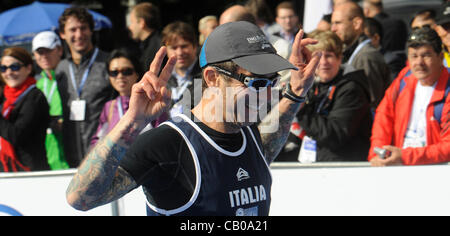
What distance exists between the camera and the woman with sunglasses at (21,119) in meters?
5.16

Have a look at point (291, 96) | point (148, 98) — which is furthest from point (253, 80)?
point (291, 96)

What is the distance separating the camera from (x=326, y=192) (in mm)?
4059

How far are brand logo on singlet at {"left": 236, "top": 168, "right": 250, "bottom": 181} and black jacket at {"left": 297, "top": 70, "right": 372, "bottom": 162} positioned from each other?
2.03 meters

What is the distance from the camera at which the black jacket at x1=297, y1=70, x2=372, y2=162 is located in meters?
4.48

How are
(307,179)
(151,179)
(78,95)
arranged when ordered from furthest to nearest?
1. (78,95)
2. (307,179)
3. (151,179)

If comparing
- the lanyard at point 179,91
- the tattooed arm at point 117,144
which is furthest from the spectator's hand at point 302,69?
the lanyard at point 179,91

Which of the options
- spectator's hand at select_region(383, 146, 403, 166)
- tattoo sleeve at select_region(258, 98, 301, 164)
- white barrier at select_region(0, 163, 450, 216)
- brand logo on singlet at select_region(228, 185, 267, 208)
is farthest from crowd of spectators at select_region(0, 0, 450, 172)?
brand logo on singlet at select_region(228, 185, 267, 208)

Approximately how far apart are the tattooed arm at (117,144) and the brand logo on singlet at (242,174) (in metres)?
0.53

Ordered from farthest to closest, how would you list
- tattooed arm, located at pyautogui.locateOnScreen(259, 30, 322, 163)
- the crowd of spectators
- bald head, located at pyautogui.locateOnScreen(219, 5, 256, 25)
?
bald head, located at pyautogui.locateOnScreen(219, 5, 256, 25)
the crowd of spectators
tattooed arm, located at pyautogui.locateOnScreen(259, 30, 322, 163)

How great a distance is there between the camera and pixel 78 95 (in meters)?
5.47

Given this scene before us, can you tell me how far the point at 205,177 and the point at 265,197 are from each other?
368 mm

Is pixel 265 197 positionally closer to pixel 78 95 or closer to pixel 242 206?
pixel 242 206

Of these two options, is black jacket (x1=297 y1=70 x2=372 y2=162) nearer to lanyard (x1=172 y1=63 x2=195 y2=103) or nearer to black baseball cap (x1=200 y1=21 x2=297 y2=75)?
lanyard (x1=172 y1=63 x2=195 y2=103)

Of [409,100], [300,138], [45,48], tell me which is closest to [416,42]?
[409,100]
